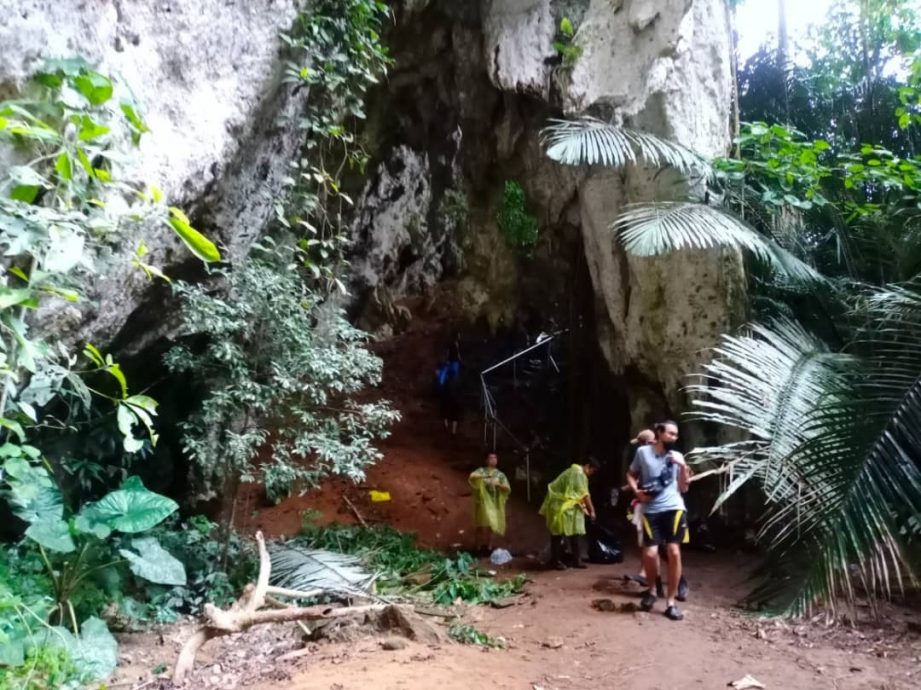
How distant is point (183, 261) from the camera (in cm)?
555

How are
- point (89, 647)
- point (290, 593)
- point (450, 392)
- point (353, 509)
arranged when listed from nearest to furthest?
point (89, 647) < point (290, 593) < point (353, 509) < point (450, 392)

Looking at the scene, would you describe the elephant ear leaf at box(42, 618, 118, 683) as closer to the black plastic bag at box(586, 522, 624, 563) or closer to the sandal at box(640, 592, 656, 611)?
the sandal at box(640, 592, 656, 611)

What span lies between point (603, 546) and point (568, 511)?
73 centimetres

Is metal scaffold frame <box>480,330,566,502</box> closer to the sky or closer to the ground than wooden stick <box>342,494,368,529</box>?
closer to the sky

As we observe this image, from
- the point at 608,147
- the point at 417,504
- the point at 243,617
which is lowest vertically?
the point at 417,504

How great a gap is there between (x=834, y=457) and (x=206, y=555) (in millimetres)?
4891

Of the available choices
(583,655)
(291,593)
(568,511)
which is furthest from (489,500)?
(583,655)

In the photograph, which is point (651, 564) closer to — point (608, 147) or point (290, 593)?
point (290, 593)

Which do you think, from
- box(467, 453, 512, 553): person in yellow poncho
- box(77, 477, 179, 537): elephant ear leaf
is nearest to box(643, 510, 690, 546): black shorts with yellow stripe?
box(467, 453, 512, 553): person in yellow poncho

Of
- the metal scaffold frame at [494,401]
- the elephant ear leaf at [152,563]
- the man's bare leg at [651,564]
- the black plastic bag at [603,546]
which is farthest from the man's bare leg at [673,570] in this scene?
the metal scaffold frame at [494,401]

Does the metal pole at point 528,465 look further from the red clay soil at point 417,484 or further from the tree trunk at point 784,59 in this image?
the tree trunk at point 784,59

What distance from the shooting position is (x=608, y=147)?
5965 millimetres

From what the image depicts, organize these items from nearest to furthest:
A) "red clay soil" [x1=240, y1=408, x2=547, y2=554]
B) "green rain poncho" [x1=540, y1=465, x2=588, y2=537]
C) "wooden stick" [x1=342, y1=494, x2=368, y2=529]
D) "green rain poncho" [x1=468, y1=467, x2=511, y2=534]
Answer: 1. "green rain poncho" [x1=540, y1=465, x2=588, y2=537]
2. "green rain poncho" [x1=468, y1=467, x2=511, y2=534]
3. "red clay soil" [x1=240, y1=408, x2=547, y2=554]
4. "wooden stick" [x1=342, y1=494, x2=368, y2=529]

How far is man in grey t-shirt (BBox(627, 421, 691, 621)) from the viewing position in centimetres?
506
